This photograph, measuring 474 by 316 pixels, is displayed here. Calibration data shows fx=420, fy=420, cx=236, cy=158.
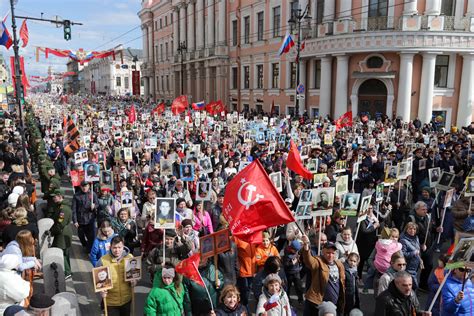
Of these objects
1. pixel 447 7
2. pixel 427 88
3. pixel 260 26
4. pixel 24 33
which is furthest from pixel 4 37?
pixel 260 26

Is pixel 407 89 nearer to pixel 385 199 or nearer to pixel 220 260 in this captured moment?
pixel 385 199

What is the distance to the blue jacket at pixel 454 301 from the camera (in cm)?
461

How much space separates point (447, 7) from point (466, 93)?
214 inches

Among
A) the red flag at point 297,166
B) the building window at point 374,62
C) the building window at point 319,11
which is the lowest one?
the red flag at point 297,166

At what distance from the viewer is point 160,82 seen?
2584 inches

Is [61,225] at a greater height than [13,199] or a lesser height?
lesser

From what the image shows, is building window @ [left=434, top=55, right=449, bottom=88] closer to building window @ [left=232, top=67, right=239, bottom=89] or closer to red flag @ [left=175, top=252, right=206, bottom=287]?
building window @ [left=232, top=67, right=239, bottom=89]

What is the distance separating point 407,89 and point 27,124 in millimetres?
22177

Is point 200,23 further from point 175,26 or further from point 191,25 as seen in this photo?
point 175,26

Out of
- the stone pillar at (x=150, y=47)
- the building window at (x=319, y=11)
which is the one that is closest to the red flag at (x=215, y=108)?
the building window at (x=319, y=11)

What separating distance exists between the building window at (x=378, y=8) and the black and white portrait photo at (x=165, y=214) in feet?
80.2

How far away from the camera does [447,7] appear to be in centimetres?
2595

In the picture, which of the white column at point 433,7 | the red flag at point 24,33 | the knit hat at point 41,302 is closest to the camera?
the knit hat at point 41,302

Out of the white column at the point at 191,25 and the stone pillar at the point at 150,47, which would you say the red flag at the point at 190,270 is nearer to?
the white column at the point at 191,25
